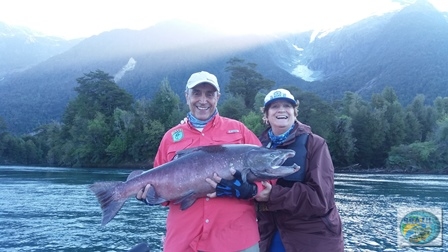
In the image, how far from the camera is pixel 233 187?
3875 mm

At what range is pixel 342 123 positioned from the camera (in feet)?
210

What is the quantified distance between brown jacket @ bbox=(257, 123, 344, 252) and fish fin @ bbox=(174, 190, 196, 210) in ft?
2.67

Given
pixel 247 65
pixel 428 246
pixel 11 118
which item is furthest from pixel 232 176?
pixel 11 118

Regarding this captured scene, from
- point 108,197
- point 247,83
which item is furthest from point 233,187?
point 247,83

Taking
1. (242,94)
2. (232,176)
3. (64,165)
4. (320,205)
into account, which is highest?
(242,94)

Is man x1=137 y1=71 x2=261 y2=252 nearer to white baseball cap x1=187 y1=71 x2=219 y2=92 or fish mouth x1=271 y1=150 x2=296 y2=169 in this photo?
white baseball cap x1=187 y1=71 x2=219 y2=92

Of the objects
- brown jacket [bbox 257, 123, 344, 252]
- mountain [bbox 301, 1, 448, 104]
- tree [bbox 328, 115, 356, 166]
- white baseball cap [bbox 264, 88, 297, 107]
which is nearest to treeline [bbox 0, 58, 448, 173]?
tree [bbox 328, 115, 356, 166]

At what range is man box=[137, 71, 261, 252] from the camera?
3900 millimetres

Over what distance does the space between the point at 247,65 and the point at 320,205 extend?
79.1m

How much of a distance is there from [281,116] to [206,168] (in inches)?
42.2

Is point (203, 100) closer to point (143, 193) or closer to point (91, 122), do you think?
point (143, 193)

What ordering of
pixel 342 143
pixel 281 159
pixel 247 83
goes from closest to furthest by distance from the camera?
pixel 281 159, pixel 342 143, pixel 247 83

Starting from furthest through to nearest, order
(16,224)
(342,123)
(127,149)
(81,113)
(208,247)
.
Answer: (81,113) → (127,149) → (342,123) → (16,224) → (208,247)

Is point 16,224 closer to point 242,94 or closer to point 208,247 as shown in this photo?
point 208,247
